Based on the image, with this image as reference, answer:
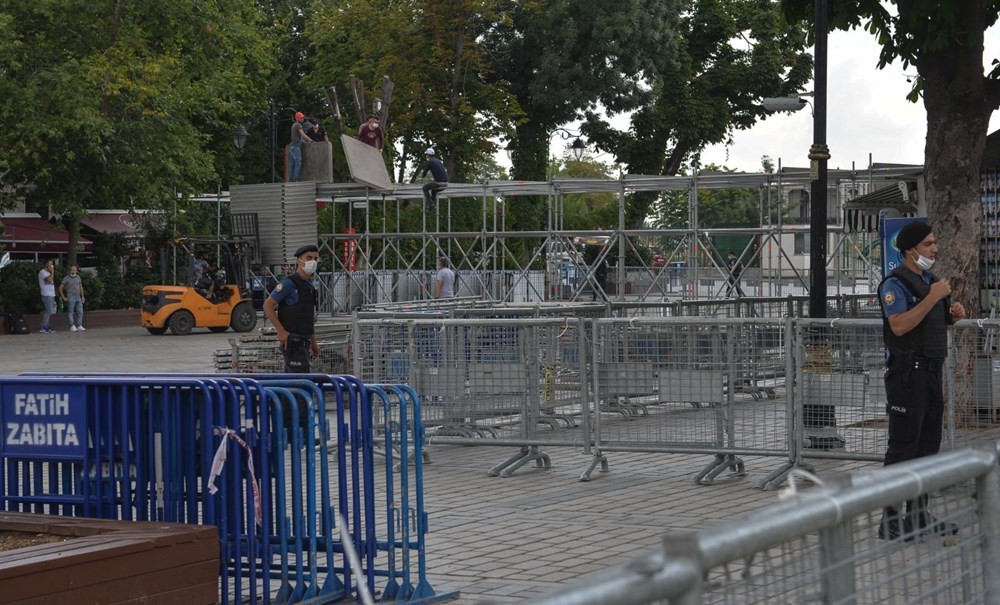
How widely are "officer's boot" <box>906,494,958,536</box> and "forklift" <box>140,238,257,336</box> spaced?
106 feet

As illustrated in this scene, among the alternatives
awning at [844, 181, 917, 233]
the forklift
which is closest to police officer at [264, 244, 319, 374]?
awning at [844, 181, 917, 233]

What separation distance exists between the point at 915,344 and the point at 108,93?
3214 centimetres

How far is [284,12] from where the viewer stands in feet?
195

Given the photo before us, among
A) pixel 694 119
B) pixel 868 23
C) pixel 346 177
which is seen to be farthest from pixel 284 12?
pixel 868 23

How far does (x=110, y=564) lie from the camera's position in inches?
233

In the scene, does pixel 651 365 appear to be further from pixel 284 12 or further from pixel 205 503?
pixel 284 12

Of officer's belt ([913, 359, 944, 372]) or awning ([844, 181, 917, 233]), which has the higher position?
awning ([844, 181, 917, 233])

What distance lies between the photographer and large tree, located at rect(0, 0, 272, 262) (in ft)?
121

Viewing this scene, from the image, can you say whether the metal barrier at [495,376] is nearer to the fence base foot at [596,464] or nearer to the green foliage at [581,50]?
the fence base foot at [596,464]

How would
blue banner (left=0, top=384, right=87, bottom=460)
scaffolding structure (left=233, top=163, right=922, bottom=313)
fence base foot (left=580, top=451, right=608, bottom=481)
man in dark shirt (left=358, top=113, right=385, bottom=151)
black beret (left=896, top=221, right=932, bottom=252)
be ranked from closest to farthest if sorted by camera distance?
blue banner (left=0, top=384, right=87, bottom=460) → black beret (left=896, top=221, right=932, bottom=252) → fence base foot (left=580, top=451, right=608, bottom=481) → man in dark shirt (left=358, top=113, right=385, bottom=151) → scaffolding structure (left=233, top=163, right=922, bottom=313)

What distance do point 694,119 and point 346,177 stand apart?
12717 millimetres

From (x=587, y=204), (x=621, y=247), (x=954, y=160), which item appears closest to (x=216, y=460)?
(x=954, y=160)

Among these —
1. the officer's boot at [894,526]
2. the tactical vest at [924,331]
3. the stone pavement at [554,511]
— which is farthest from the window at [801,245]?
the officer's boot at [894,526]

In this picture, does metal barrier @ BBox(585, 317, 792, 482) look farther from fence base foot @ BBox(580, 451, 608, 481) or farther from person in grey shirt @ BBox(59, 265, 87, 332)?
person in grey shirt @ BBox(59, 265, 87, 332)
